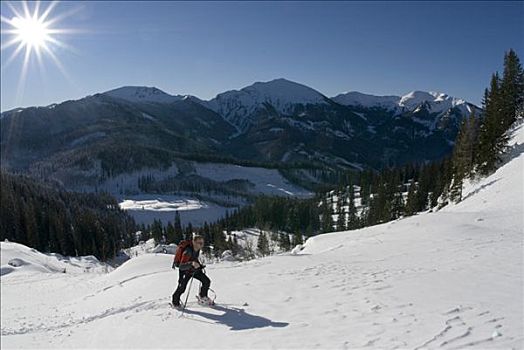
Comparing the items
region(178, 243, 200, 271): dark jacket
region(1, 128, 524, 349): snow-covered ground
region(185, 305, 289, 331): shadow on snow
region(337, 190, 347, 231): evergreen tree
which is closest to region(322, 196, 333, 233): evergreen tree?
region(337, 190, 347, 231): evergreen tree

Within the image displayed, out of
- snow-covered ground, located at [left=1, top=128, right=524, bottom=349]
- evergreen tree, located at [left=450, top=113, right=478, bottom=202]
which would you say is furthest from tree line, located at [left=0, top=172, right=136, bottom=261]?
evergreen tree, located at [left=450, top=113, right=478, bottom=202]

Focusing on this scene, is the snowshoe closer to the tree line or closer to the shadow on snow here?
the shadow on snow

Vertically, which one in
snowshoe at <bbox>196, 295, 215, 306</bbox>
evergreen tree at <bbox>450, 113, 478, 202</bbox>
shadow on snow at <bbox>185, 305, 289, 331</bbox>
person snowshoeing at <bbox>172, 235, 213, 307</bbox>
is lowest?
shadow on snow at <bbox>185, 305, 289, 331</bbox>

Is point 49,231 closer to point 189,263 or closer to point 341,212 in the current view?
point 341,212

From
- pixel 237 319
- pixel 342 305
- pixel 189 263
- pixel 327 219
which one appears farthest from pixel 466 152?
pixel 327 219

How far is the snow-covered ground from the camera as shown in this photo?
1036 cm

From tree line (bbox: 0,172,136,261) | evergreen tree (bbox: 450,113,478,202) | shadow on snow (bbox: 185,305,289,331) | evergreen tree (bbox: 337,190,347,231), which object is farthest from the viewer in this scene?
evergreen tree (bbox: 337,190,347,231)

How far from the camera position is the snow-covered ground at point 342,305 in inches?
408

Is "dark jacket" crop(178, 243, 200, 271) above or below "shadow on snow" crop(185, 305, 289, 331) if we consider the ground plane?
above

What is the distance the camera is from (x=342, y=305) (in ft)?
42.6

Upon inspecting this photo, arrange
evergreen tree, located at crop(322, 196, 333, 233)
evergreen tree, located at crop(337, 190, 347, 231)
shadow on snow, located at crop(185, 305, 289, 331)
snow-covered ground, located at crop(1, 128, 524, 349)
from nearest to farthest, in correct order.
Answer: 1. snow-covered ground, located at crop(1, 128, 524, 349)
2. shadow on snow, located at crop(185, 305, 289, 331)
3. evergreen tree, located at crop(337, 190, 347, 231)
4. evergreen tree, located at crop(322, 196, 333, 233)

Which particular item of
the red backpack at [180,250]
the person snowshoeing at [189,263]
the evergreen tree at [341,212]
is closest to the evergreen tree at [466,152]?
the person snowshoeing at [189,263]

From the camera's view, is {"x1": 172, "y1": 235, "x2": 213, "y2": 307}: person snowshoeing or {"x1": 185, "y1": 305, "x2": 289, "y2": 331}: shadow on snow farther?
{"x1": 172, "y1": 235, "x2": 213, "y2": 307}: person snowshoeing

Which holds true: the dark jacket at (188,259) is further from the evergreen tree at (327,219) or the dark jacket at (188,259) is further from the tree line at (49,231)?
the evergreen tree at (327,219)
